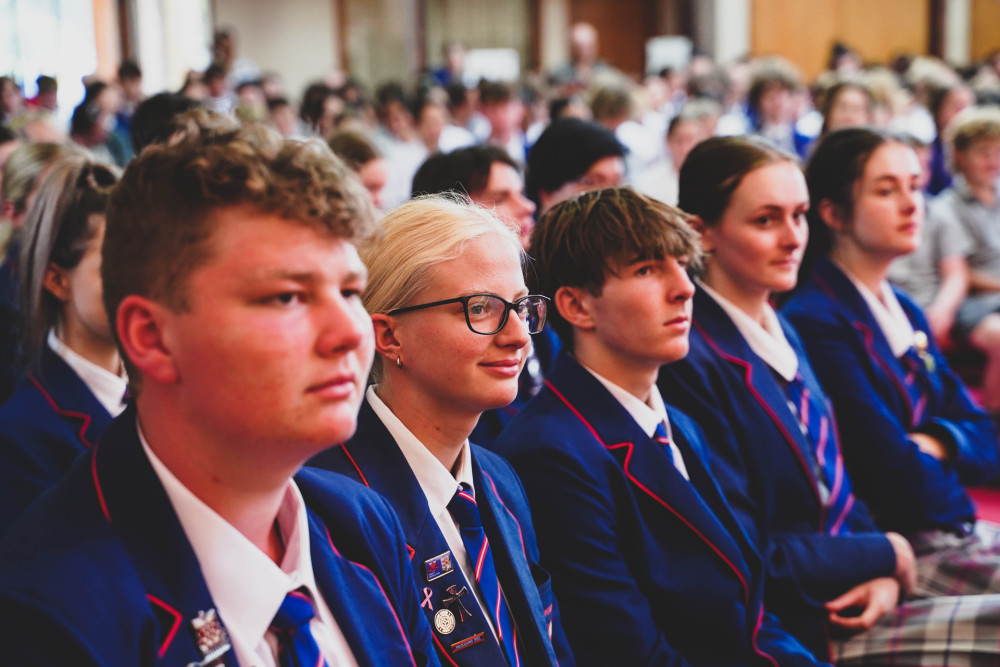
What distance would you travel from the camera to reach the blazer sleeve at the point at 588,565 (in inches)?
65.3

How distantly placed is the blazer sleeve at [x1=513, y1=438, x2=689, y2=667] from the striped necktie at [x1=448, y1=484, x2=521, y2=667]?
0.22 metres

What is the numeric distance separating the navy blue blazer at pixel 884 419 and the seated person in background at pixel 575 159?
766 mm

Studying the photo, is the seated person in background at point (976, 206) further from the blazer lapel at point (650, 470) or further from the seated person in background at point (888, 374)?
the blazer lapel at point (650, 470)

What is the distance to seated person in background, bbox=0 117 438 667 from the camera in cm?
91

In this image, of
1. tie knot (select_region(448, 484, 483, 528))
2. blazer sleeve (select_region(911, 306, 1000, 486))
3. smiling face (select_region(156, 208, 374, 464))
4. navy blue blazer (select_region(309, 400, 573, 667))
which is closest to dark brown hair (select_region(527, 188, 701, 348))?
navy blue blazer (select_region(309, 400, 573, 667))

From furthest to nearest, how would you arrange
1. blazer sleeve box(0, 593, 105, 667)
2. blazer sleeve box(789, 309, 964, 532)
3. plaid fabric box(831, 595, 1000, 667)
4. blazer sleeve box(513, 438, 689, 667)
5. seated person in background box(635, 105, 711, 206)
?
seated person in background box(635, 105, 711, 206) < blazer sleeve box(789, 309, 964, 532) < plaid fabric box(831, 595, 1000, 667) < blazer sleeve box(513, 438, 689, 667) < blazer sleeve box(0, 593, 105, 667)

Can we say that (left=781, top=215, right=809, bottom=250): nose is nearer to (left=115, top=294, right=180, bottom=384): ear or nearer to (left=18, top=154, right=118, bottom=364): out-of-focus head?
(left=18, top=154, right=118, bottom=364): out-of-focus head

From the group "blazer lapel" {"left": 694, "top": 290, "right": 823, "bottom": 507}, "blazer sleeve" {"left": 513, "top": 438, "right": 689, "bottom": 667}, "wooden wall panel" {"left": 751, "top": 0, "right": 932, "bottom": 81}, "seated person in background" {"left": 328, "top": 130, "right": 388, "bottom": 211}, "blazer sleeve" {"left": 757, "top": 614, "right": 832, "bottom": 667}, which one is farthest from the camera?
"wooden wall panel" {"left": 751, "top": 0, "right": 932, "bottom": 81}

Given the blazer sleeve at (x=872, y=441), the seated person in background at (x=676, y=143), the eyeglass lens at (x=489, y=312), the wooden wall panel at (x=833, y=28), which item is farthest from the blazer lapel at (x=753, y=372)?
the wooden wall panel at (x=833, y=28)

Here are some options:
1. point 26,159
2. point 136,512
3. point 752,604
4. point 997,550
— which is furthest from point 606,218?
point 26,159

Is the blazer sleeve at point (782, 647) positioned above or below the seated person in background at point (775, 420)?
below

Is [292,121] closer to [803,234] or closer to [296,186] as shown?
[803,234]

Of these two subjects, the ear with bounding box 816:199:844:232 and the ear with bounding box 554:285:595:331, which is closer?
the ear with bounding box 554:285:595:331

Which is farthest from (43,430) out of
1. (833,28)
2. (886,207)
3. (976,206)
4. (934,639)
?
(833,28)
